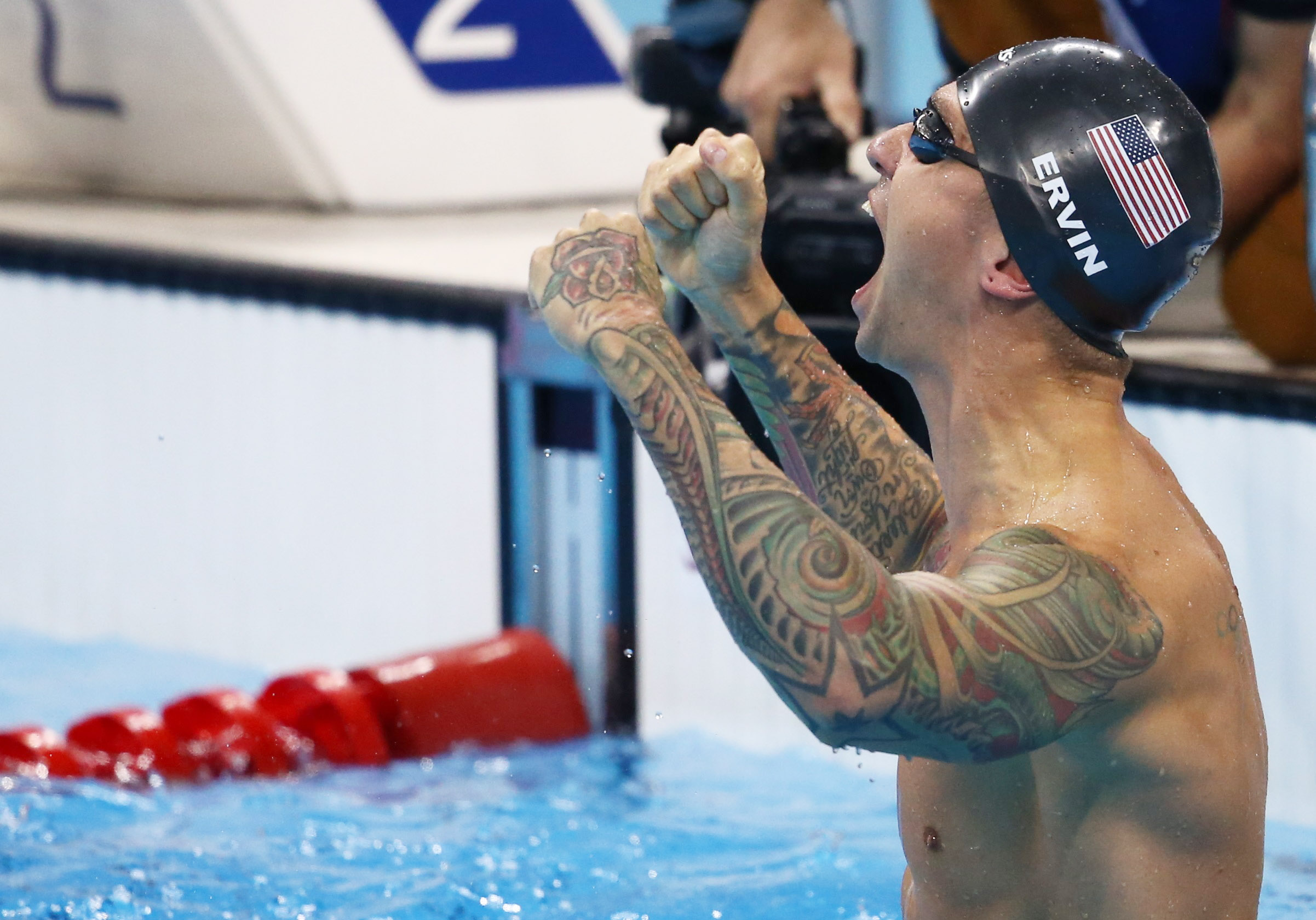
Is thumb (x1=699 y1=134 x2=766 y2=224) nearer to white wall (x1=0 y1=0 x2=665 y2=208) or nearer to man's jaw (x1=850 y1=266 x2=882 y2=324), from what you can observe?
man's jaw (x1=850 y1=266 x2=882 y2=324)

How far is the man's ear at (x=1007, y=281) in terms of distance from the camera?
5.52 ft

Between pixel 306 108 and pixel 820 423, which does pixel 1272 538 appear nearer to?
pixel 820 423

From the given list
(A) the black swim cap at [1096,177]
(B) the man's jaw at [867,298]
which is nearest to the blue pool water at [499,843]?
(B) the man's jaw at [867,298]

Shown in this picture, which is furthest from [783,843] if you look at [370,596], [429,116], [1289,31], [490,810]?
[429,116]

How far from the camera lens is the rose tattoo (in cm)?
163

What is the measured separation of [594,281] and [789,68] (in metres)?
2.27

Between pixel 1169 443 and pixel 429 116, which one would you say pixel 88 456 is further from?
pixel 1169 443

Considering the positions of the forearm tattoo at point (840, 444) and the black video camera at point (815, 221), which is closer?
the forearm tattoo at point (840, 444)

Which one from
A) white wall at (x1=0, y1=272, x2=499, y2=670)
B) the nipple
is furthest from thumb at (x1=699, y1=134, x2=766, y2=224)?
white wall at (x1=0, y1=272, x2=499, y2=670)

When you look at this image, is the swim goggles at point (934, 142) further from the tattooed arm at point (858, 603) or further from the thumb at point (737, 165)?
the tattooed arm at point (858, 603)

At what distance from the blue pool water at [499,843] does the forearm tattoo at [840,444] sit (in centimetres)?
119

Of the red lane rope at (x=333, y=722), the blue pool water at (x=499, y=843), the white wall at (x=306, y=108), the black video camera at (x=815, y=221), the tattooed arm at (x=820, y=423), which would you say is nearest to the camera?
the tattooed arm at (x=820, y=423)

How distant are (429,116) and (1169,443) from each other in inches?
149

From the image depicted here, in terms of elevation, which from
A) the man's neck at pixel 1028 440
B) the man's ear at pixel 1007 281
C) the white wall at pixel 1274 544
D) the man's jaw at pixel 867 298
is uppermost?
the man's ear at pixel 1007 281
